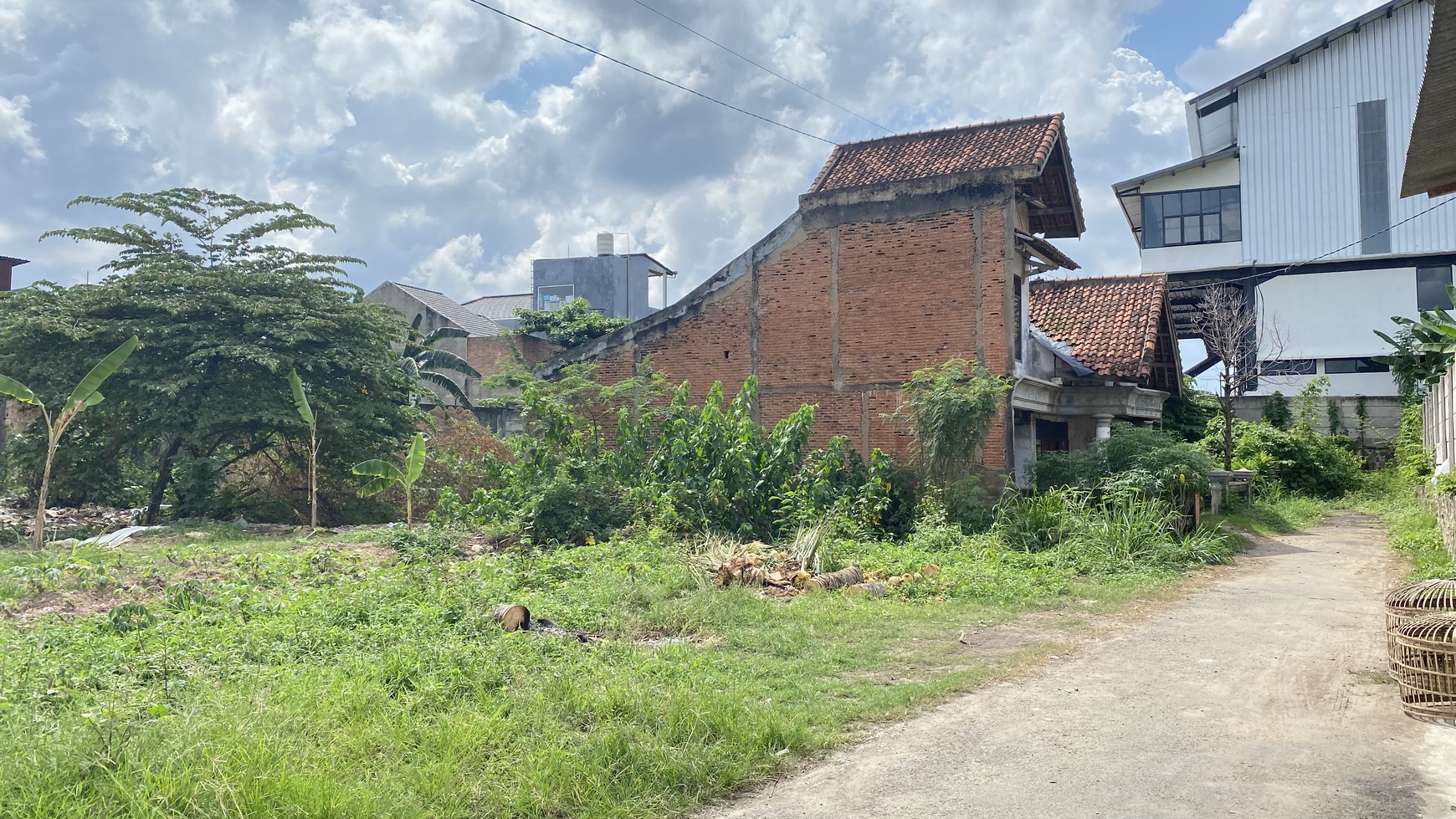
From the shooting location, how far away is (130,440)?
19.2 metres

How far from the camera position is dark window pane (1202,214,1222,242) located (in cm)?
3225

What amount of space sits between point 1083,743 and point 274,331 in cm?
1664

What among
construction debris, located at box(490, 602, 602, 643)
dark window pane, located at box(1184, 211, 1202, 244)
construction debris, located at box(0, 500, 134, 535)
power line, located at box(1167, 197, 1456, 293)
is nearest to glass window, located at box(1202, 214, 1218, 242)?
dark window pane, located at box(1184, 211, 1202, 244)

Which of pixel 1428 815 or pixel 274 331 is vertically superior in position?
pixel 274 331

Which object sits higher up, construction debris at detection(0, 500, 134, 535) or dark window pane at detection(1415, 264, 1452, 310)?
dark window pane at detection(1415, 264, 1452, 310)

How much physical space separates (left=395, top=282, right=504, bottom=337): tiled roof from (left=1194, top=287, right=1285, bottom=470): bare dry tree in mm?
24327

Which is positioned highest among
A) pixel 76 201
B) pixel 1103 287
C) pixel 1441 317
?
pixel 76 201

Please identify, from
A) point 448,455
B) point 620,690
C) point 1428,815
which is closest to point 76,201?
point 448,455

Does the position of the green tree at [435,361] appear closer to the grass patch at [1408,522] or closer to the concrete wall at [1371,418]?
the grass patch at [1408,522]

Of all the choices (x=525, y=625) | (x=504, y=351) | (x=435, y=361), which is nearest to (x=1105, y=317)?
(x=525, y=625)

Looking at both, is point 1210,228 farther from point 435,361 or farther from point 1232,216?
point 435,361

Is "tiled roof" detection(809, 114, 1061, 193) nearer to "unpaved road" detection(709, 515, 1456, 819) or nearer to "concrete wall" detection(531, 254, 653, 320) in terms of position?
"unpaved road" detection(709, 515, 1456, 819)

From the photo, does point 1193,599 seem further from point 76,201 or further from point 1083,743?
point 76,201

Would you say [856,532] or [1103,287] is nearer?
[856,532]
